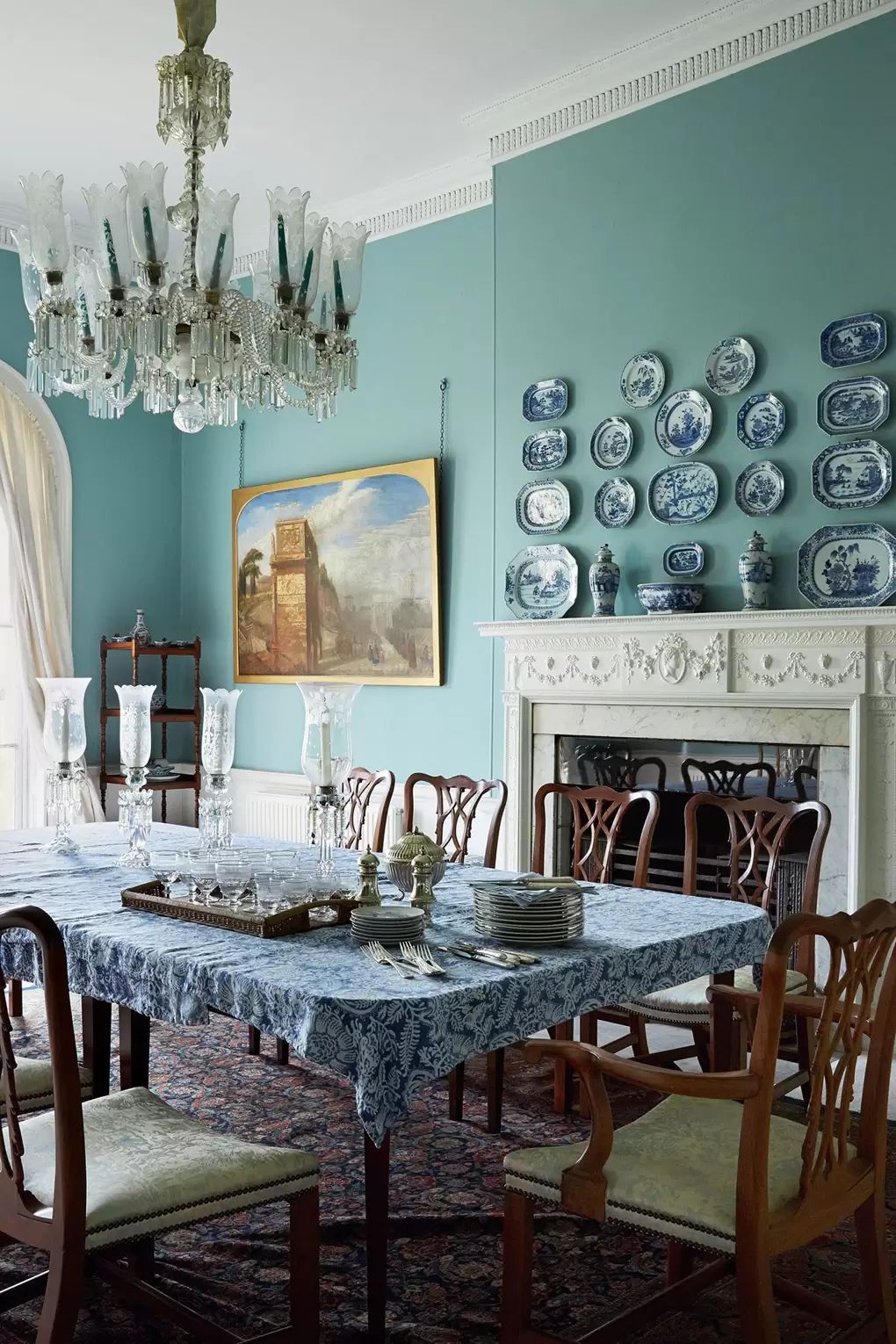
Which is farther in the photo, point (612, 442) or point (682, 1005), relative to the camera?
point (612, 442)

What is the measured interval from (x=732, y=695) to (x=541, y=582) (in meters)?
1.09

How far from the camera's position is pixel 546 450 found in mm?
5305

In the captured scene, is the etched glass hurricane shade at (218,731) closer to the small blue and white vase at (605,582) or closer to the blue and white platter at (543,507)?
the small blue and white vase at (605,582)

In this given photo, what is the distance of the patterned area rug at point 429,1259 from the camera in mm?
2484

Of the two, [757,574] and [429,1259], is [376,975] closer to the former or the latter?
[429,1259]

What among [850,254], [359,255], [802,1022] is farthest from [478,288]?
[802,1022]

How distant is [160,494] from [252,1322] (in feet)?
18.4

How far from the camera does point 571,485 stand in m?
5.21

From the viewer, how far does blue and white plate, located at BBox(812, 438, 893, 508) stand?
4.25 metres

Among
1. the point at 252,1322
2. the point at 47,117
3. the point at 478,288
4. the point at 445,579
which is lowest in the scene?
the point at 252,1322

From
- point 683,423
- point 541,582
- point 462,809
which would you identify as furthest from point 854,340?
point 462,809

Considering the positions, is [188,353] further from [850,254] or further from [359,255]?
[850,254]

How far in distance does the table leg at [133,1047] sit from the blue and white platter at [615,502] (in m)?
2.88

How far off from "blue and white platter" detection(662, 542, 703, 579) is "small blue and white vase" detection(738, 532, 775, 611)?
262mm
